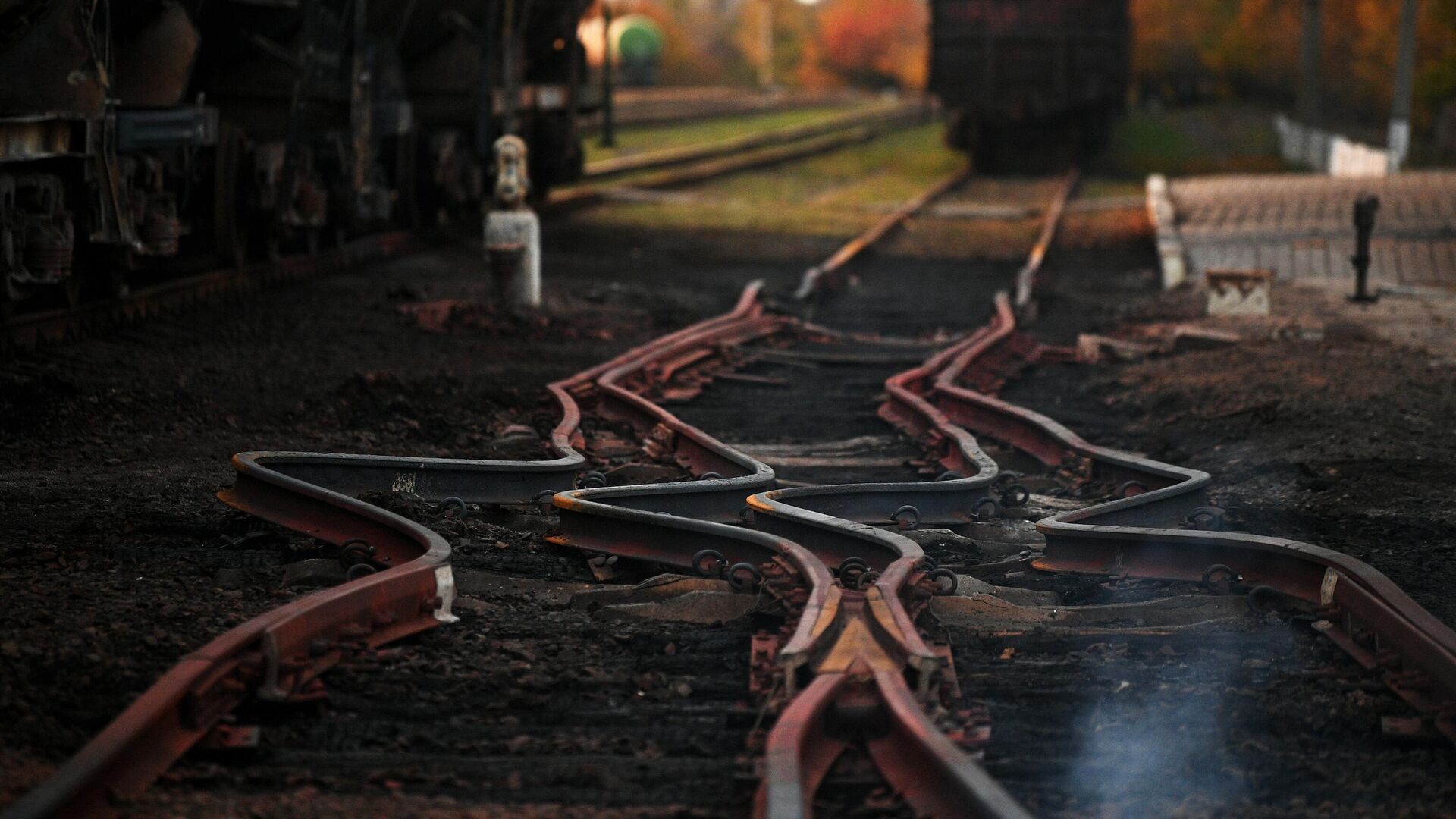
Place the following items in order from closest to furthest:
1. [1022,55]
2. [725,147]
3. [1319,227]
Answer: [1319,227], [1022,55], [725,147]

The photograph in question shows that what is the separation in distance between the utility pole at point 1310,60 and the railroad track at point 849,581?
2797cm

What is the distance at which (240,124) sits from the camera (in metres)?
13.7

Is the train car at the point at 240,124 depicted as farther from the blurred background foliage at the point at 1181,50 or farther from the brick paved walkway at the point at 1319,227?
the blurred background foliage at the point at 1181,50

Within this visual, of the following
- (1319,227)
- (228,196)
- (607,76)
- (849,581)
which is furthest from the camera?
(607,76)

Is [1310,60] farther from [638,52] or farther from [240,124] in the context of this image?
[638,52]

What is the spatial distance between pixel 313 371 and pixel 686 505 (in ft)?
13.5

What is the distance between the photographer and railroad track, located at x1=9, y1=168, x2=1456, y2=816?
3920mm

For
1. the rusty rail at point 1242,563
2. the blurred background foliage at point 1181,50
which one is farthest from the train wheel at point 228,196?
the blurred background foliage at point 1181,50

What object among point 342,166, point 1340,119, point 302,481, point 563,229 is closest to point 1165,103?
point 1340,119

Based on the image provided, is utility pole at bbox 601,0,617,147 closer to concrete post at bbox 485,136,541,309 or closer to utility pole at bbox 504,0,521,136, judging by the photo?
utility pole at bbox 504,0,521,136

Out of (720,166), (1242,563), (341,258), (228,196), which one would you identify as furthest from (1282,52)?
(1242,563)

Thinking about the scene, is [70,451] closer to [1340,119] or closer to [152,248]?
[152,248]

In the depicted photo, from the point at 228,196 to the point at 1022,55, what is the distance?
1893cm

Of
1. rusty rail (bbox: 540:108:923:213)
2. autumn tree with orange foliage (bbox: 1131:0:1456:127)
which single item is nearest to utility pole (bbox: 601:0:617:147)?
rusty rail (bbox: 540:108:923:213)
